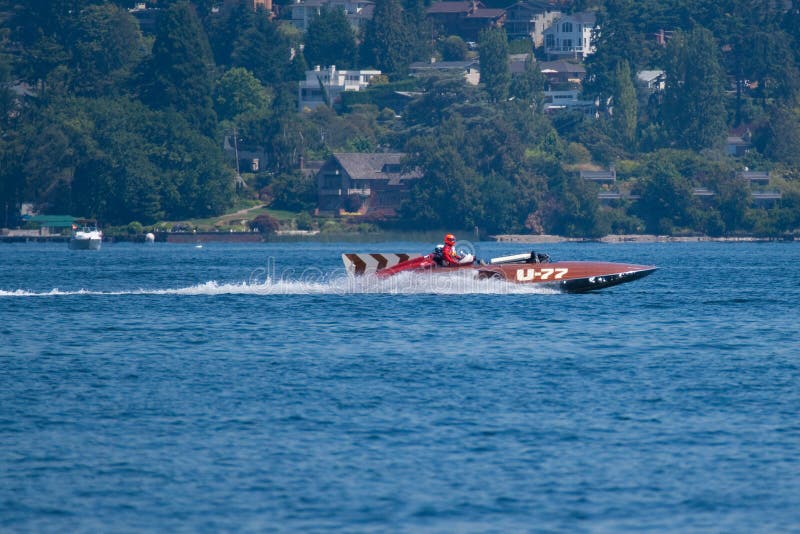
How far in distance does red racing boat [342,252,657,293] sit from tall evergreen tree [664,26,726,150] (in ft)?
460

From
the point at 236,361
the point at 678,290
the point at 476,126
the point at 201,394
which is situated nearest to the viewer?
the point at 201,394

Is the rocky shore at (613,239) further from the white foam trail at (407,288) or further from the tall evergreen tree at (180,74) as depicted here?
the white foam trail at (407,288)

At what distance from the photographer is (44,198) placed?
171 meters

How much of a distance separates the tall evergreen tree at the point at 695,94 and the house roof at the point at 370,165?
39.5m

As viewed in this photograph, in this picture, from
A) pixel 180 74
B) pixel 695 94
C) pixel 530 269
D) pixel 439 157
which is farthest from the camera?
pixel 180 74

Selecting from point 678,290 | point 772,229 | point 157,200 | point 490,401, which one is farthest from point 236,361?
point 772,229

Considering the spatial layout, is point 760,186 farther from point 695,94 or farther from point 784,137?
point 695,94

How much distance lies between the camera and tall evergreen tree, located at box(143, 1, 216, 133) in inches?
7657

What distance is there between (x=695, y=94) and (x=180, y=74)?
71639 mm

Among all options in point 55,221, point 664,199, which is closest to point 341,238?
point 55,221

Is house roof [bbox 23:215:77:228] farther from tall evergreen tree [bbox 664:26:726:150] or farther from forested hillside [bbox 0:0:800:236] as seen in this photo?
tall evergreen tree [bbox 664:26:726:150]

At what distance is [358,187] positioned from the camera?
179m

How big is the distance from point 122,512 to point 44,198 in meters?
153

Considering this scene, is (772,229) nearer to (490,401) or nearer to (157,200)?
(157,200)
